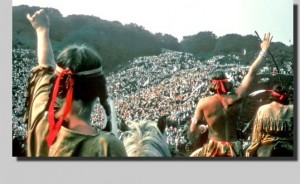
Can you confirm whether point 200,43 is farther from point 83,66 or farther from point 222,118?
point 83,66

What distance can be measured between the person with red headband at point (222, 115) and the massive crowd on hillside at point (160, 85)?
42 millimetres

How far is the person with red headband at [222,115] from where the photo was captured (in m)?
4.35

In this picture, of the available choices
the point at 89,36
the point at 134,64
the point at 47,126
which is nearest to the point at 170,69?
the point at 134,64

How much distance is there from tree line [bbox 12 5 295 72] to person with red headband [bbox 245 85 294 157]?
28cm

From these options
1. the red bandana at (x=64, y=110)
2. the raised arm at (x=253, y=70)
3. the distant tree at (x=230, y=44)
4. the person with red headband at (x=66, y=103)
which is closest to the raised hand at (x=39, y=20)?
the person with red headband at (x=66, y=103)

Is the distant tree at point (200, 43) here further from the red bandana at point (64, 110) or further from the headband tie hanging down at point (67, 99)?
the red bandana at point (64, 110)

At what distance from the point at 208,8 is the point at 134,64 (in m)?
0.55

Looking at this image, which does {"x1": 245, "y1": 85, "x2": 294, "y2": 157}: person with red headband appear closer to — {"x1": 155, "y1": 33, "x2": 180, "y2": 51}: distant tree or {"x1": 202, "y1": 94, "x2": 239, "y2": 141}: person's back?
{"x1": 202, "y1": 94, "x2": 239, "y2": 141}: person's back

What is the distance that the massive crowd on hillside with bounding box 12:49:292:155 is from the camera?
438 centimetres

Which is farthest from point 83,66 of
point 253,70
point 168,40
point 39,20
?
point 253,70

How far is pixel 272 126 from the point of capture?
4344 mm

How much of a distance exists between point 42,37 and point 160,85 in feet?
2.51

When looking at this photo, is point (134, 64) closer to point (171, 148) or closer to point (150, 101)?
point (150, 101)

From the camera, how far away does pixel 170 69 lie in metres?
4.43
